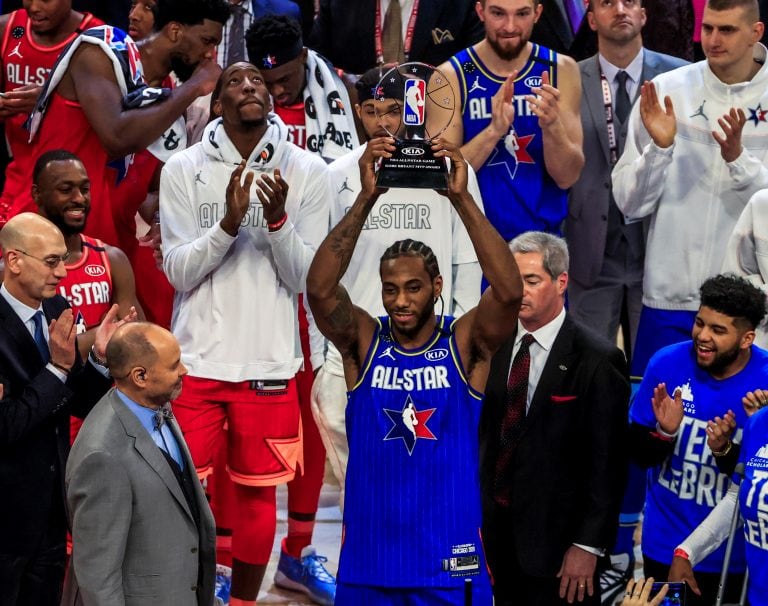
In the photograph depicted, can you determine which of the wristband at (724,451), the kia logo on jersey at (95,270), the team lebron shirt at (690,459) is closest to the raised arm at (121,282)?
the kia logo on jersey at (95,270)

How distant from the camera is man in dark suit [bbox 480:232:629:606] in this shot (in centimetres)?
A: 533

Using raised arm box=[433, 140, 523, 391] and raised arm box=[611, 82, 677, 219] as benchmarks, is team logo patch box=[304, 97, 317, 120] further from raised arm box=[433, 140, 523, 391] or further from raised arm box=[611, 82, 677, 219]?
raised arm box=[433, 140, 523, 391]

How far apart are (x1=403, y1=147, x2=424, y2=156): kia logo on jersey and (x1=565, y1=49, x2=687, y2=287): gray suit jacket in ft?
7.59

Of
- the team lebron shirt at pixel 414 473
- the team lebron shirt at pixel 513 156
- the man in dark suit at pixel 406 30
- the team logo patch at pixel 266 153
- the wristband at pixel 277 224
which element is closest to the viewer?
the team lebron shirt at pixel 414 473

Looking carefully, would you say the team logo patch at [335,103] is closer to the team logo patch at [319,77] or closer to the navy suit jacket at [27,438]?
the team logo patch at [319,77]

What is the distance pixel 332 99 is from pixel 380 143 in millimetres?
2146

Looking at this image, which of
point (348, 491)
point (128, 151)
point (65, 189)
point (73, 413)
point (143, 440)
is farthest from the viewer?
point (128, 151)

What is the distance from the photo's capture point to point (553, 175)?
6453 mm

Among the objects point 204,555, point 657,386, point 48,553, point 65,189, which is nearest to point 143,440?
point 204,555

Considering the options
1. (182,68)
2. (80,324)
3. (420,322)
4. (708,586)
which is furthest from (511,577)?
(182,68)

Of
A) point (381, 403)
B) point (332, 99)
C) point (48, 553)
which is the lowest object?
point (48, 553)

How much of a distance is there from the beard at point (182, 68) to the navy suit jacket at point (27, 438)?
7.13ft

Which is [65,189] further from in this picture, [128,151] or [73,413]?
[73,413]

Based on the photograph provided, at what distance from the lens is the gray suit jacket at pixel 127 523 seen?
4.34m
